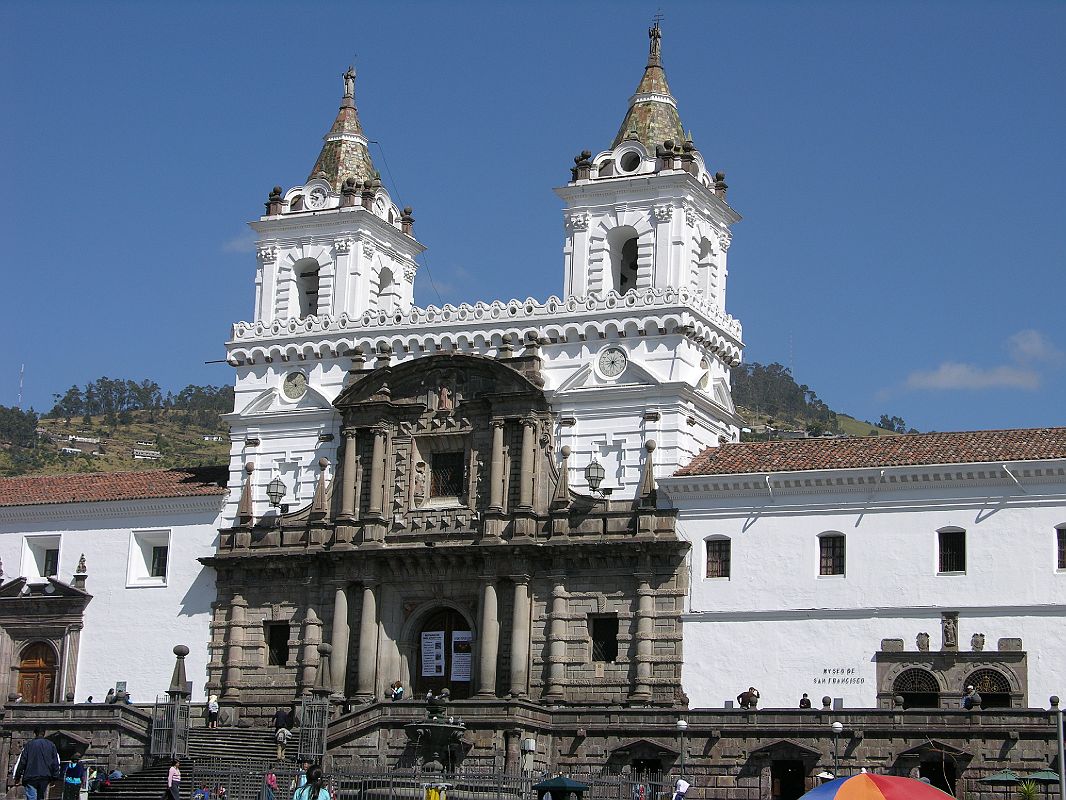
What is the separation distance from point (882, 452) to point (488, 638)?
12937mm

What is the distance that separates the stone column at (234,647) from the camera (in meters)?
56.6

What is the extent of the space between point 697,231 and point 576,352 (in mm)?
5686

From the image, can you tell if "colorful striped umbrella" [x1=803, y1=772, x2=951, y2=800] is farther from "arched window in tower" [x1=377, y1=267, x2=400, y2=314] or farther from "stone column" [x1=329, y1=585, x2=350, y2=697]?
"arched window in tower" [x1=377, y1=267, x2=400, y2=314]

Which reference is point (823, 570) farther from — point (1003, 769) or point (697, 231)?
point (697, 231)

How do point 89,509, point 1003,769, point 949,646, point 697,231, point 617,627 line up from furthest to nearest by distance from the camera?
point 89,509, point 697,231, point 617,627, point 949,646, point 1003,769

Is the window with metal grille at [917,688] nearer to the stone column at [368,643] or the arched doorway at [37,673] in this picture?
the stone column at [368,643]

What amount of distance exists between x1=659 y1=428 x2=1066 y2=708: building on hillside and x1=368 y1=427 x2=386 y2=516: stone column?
9.24m

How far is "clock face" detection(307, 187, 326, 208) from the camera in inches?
2432

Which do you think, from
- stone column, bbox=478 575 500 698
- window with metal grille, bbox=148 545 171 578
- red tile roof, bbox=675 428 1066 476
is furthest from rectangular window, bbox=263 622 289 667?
red tile roof, bbox=675 428 1066 476

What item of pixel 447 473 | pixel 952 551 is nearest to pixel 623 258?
pixel 447 473

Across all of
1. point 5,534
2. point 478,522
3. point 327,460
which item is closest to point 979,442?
point 478,522

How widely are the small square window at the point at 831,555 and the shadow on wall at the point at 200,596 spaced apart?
20315 millimetres

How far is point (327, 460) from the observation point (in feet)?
190

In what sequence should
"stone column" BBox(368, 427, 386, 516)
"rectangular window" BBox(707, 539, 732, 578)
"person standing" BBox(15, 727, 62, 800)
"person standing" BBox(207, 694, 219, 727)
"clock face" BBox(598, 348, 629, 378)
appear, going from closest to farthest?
1. "person standing" BBox(15, 727, 62, 800)
2. "rectangular window" BBox(707, 539, 732, 578)
3. "person standing" BBox(207, 694, 219, 727)
4. "clock face" BBox(598, 348, 629, 378)
5. "stone column" BBox(368, 427, 386, 516)
